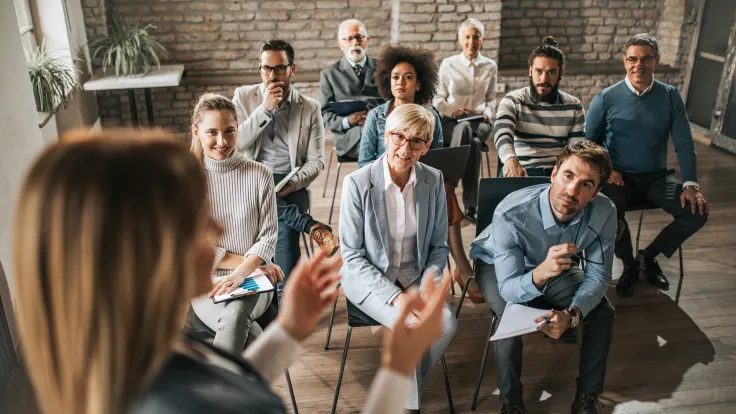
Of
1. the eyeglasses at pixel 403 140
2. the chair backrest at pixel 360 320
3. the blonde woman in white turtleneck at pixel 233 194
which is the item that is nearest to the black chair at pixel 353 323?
the chair backrest at pixel 360 320

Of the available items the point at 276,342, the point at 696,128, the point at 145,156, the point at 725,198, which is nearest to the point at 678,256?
the point at 725,198

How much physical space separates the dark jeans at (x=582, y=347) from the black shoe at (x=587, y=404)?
2 centimetres

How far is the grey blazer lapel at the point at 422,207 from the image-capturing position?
9.15ft

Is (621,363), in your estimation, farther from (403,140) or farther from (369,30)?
(369,30)

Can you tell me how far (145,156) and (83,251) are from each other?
5.3 inches

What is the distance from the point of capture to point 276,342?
133cm

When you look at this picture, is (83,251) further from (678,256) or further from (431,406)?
(678,256)

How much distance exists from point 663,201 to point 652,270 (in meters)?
0.43

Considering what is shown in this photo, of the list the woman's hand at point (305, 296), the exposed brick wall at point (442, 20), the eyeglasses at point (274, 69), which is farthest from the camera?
the exposed brick wall at point (442, 20)

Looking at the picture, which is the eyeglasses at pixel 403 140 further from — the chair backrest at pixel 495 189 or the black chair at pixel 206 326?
the black chair at pixel 206 326

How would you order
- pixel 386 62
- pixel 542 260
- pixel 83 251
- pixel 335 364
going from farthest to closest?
pixel 386 62 → pixel 335 364 → pixel 542 260 → pixel 83 251

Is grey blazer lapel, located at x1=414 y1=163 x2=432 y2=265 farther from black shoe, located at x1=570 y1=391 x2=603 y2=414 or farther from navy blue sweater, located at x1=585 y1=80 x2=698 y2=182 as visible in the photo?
navy blue sweater, located at x1=585 y1=80 x2=698 y2=182

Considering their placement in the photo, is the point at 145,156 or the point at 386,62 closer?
the point at 145,156

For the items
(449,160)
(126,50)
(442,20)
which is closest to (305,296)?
(449,160)
